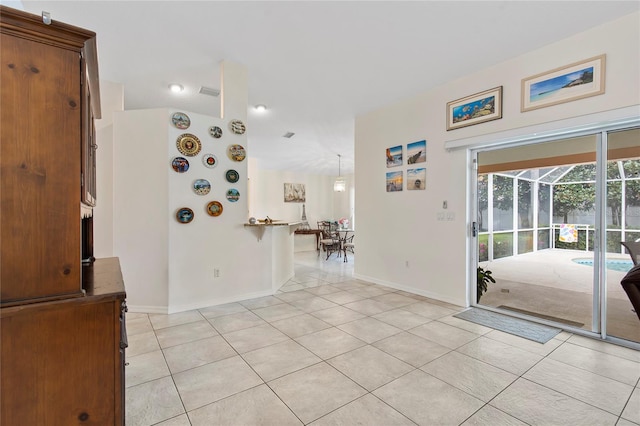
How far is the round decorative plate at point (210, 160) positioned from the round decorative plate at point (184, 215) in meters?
0.63

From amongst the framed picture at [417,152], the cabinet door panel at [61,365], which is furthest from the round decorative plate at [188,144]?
the framed picture at [417,152]

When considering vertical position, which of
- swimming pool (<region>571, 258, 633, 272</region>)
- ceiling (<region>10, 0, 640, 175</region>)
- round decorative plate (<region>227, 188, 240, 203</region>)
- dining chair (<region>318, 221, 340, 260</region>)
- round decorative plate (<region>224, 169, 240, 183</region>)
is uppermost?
ceiling (<region>10, 0, 640, 175</region>)

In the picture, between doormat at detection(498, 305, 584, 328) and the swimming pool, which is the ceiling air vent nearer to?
doormat at detection(498, 305, 584, 328)

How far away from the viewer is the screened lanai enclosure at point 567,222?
113 inches

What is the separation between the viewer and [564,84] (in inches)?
118

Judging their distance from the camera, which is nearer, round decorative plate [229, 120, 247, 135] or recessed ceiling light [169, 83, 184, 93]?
round decorative plate [229, 120, 247, 135]

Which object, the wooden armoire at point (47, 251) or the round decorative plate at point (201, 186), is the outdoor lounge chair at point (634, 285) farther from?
the round decorative plate at point (201, 186)

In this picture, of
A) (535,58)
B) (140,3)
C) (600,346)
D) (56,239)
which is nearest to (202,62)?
(140,3)

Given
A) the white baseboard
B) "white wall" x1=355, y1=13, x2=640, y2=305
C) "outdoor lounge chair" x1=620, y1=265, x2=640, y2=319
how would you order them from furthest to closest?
1. the white baseboard
2. "white wall" x1=355, y1=13, x2=640, y2=305
3. "outdoor lounge chair" x1=620, y1=265, x2=640, y2=319

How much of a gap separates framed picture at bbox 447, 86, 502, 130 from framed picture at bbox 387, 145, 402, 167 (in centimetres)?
87

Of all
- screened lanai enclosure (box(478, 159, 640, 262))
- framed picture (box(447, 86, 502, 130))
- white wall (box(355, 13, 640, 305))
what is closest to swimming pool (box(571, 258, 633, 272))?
screened lanai enclosure (box(478, 159, 640, 262))

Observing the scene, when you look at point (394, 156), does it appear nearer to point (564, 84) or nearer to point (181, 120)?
point (564, 84)

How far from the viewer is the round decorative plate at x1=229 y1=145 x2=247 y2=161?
398 cm

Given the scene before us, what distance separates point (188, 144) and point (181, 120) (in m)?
0.31
